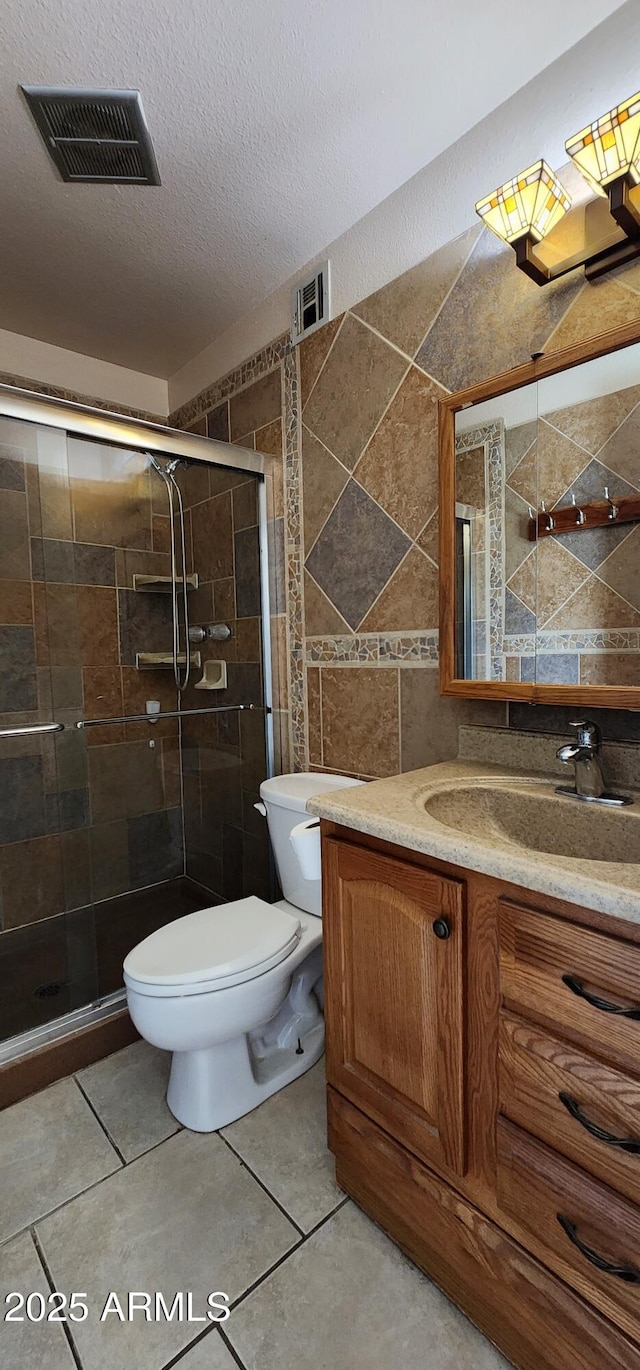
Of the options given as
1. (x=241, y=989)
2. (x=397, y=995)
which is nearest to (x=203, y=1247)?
(x=241, y=989)

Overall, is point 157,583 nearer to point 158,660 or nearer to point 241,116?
point 158,660

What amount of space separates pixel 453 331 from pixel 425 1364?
6.63 ft

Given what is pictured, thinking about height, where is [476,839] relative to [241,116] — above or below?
below

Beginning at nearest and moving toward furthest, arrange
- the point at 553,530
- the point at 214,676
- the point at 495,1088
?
the point at 495,1088
the point at 553,530
the point at 214,676

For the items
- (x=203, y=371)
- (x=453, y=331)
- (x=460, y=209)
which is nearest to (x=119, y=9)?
(x=460, y=209)

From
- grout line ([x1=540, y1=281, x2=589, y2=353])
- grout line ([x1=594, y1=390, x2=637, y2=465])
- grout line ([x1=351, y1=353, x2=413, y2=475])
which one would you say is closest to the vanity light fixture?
grout line ([x1=540, y1=281, x2=589, y2=353])

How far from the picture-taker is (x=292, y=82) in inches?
48.4

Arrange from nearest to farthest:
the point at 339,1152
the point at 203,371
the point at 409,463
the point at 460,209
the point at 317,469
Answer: the point at 339,1152
the point at 460,209
the point at 409,463
the point at 317,469
the point at 203,371

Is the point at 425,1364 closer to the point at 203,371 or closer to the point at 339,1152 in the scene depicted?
the point at 339,1152

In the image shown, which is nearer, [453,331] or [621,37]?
[621,37]

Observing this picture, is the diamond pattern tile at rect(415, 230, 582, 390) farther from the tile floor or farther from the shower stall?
the tile floor

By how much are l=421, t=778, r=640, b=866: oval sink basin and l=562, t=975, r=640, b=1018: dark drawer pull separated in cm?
26

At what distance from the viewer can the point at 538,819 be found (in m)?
1.11

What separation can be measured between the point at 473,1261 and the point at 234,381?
100 inches
